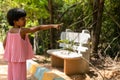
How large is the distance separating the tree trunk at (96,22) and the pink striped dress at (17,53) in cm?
589

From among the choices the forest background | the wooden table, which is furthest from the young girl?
the forest background

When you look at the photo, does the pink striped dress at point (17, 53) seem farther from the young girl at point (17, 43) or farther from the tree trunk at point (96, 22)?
the tree trunk at point (96, 22)

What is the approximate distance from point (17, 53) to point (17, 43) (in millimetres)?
148

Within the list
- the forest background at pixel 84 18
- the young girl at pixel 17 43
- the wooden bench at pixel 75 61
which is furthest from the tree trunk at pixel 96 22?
the young girl at pixel 17 43

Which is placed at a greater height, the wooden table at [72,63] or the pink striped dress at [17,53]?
the pink striped dress at [17,53]

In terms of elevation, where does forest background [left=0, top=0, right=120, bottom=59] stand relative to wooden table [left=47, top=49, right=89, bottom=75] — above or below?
above

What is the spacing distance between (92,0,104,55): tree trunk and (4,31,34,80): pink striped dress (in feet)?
19.3

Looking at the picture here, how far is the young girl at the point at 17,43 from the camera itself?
169 inches

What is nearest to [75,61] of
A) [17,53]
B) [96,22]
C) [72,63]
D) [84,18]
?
[72,63]

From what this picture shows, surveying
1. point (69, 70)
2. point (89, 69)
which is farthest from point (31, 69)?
point (89, 69)

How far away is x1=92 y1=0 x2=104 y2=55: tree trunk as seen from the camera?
10.0 metres

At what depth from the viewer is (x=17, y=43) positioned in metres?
4.32

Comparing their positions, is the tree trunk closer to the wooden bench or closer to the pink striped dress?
the wooden bench

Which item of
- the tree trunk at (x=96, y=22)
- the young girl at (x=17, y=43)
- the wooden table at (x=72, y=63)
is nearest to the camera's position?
the young girl at (x=17, y=43)
